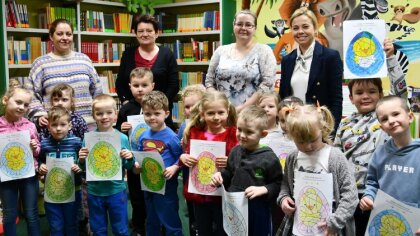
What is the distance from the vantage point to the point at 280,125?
9.29 ft

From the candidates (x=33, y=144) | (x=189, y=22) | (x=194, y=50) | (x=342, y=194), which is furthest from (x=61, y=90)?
(x=189, y=22)

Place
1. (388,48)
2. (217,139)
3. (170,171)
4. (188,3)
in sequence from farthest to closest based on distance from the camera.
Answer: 1. (188,3)
2. (170,171)
3. (217,139)
4. (388,48)

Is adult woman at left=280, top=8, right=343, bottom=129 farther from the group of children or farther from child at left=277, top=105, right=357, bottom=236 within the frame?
child at left=277, top=105, right=357, bottom=236

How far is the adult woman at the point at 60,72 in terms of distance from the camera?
341 cm

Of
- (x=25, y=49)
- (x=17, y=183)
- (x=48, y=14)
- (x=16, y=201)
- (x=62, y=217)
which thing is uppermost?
(x=48, y=14)

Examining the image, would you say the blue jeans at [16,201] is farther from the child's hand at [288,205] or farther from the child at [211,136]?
the child's hand at [288,205]

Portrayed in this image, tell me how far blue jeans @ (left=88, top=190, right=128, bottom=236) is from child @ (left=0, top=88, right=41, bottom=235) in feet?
1.42

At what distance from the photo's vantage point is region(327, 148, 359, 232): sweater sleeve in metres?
1.92

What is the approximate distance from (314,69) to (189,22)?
11.8 feet

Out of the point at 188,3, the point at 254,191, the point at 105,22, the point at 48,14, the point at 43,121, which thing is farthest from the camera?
the point at 188,3

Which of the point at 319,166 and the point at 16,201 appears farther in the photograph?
the point at 16,201

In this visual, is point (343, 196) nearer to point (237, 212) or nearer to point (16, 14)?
point (237, 212)

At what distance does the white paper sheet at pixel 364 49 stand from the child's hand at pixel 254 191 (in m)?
0.91

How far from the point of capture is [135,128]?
318 centimetres
